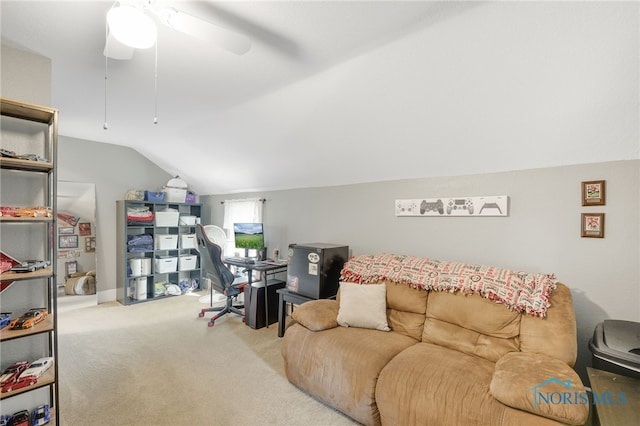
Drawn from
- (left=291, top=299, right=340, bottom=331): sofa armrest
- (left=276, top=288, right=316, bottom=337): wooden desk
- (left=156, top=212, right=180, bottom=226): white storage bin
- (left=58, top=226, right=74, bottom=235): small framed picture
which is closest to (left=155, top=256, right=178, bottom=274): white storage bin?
(left=156, top=212, right=180, bottom=226): white storage bin

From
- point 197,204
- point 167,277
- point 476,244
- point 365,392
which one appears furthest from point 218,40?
point 167,277

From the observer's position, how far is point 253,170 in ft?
13.5

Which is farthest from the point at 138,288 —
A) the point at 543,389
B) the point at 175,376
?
the point at 543,389

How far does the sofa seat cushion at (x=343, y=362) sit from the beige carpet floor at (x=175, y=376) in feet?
0.52

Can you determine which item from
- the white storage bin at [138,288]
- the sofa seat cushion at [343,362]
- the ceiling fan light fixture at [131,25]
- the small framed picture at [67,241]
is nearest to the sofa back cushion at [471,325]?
the sofa seat cushion at [343,362]

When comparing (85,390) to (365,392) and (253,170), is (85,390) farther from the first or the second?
(253,170)

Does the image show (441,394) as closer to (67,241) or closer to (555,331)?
(555,331)

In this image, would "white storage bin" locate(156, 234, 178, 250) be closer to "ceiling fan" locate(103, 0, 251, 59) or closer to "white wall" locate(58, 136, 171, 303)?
"white wall" locate(58, 136, 171, 303)

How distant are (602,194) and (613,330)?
3.04ft

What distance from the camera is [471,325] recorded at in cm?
208

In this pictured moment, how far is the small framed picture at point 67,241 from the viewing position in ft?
13.3

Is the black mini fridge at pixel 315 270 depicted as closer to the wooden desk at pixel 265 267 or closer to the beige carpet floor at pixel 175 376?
the wooden desk at pixel 265 267

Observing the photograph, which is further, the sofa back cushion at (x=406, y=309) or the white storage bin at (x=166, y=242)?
the white storage bin at (x=166, y=242)

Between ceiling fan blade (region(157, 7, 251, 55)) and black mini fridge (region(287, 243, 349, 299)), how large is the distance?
80.2 inches
